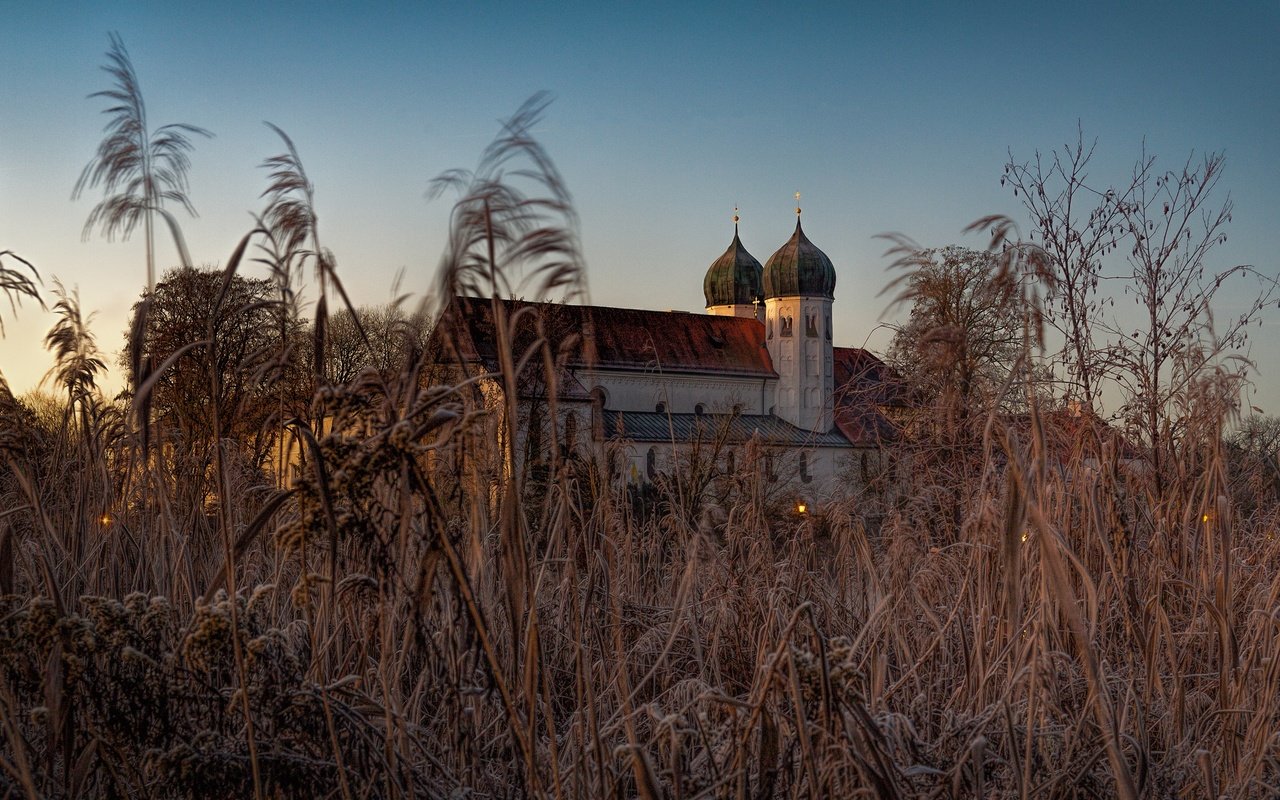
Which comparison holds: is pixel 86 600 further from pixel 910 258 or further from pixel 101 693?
pixel 910 258

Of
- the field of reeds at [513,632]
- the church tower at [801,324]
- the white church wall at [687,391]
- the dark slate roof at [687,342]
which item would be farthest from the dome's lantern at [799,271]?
the field of reeds at [513,632]

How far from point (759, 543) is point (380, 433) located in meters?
2.63

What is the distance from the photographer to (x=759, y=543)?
4.16 m

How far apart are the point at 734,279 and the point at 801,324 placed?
9914 mm

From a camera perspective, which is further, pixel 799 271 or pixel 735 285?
pixel 735 285

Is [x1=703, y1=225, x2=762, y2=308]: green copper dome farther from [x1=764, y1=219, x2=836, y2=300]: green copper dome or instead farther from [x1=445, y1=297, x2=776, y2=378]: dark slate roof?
[x1=764, y1=219, x2=836, y2=300]: green copper dome

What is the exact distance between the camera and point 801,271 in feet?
192

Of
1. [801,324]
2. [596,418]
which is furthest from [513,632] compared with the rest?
[801,324]

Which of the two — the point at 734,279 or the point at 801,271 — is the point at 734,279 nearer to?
the point at 734,279

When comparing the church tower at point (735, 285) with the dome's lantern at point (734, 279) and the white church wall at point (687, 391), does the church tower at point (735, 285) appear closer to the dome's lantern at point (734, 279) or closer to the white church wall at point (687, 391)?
the dome's lantern at point (734, 279)

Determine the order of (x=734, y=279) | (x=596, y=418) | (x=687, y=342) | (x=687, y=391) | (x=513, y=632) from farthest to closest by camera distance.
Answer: (x=734, y=279)
(x=687, y=342)
(x=687, y=391)
(x=596, y=418)
(x=513, y=632)

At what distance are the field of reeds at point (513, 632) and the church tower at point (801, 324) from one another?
54.0 metres

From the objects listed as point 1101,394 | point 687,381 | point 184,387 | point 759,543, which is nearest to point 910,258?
point 759,543

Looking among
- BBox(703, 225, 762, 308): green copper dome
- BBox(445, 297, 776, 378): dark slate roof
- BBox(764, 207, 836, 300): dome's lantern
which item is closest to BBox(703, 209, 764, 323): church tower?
BBox(703, 225, 762, 308): green copper dome
